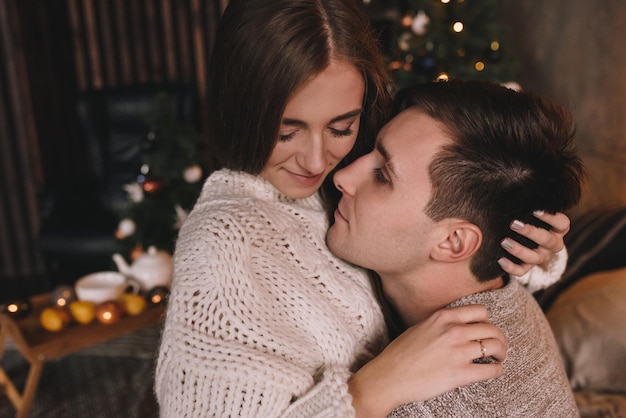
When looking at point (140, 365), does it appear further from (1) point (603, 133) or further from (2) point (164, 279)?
(1) point (603, 133)

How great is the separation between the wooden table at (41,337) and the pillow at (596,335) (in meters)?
1.54

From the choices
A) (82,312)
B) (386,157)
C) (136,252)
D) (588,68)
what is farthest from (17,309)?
(588,68)

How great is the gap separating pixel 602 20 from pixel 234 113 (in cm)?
241

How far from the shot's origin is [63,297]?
2.43 metres

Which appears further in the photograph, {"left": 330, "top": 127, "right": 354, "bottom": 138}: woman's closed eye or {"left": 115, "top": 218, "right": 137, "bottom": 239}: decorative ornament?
{"left": 115, "top": 218, "right": 137, "bottom": 239}: decorative ornament

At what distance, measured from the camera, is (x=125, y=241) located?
3.15 meters

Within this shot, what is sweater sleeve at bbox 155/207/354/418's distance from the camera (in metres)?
0.87

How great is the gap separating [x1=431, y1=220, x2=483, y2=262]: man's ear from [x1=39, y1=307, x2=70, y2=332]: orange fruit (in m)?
1.86

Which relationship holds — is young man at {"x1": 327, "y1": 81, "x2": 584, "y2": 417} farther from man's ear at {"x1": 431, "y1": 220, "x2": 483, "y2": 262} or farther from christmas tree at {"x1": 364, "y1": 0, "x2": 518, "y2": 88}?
christmas tree at {"x1": 364, "y1": 0, "x2": 518, "y2": 88}

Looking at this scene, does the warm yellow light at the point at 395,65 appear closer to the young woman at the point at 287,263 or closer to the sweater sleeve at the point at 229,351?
the young woman at the point at 287,263

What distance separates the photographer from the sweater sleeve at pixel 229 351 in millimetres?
868

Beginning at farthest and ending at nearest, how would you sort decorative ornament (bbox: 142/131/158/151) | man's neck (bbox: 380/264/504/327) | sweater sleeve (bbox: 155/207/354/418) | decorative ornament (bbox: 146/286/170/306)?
decorative ornament (bbox: 142/131/158/151) < decorative ornament (bbox: 146/286/170/306) < man's neck (bbox: 380/264/504/327) < sweater sleeve (bbox: 155/207/354/418)

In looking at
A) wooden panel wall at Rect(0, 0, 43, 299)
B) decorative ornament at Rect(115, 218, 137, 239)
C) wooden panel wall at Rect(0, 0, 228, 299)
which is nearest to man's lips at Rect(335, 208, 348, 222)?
decorative ornament at Rect(115, 218, 137, 239)

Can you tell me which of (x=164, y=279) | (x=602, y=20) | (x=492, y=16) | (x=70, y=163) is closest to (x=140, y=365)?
(x=164, y=279)
